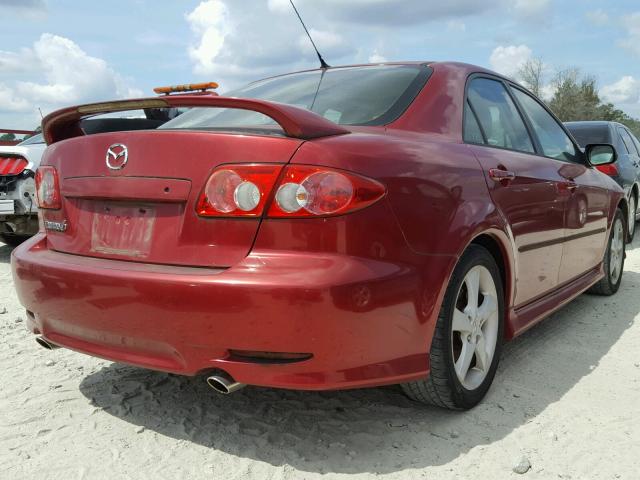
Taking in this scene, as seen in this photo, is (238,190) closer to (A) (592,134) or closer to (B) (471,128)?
(B) (471,128)

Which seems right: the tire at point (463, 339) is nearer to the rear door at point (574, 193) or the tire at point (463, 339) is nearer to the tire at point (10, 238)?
the rear door at point (574, 193)

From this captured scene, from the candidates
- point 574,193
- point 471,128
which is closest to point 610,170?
point 574,193

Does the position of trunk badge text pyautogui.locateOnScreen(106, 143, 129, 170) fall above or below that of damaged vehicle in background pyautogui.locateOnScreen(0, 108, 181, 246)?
above

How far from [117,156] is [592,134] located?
6.96 metres

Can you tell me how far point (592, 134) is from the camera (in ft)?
25.6

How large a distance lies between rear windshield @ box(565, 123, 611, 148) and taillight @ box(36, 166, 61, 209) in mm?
6681

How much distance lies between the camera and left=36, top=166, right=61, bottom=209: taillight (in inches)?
99.0

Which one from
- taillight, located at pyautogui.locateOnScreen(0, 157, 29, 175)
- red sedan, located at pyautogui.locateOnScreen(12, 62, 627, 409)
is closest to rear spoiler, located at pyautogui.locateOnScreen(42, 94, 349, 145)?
red sedan, located at pyautogui.locateOnScreen(12, 62, 627, 409)

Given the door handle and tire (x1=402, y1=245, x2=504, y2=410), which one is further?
the door handle

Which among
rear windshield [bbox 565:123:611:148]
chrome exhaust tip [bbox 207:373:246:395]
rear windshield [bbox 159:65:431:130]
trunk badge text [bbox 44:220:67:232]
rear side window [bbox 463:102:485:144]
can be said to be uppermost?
rear windshield [bbox 159:65:431:130]

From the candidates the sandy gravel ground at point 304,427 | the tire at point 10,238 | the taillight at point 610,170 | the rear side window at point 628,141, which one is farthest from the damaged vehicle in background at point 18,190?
the rear side window at point 628,141

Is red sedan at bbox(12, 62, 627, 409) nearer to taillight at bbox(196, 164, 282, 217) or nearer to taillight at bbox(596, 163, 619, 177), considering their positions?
taillight at bbox(196, 164, 282, 217)

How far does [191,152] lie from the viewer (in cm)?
212

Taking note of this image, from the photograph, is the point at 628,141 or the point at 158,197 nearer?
the point at 158,197
